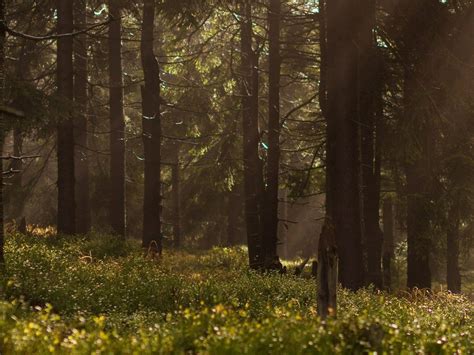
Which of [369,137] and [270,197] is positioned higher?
[369,137]

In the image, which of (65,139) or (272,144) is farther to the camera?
(272,144)

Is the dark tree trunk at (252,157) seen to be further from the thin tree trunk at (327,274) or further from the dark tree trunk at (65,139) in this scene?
the thin tree trunk at (327,274)

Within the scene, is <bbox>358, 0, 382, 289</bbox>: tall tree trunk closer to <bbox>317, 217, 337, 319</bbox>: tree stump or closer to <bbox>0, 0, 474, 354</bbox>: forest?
<bbox>0, 0, 474, 354</bbox>: forest

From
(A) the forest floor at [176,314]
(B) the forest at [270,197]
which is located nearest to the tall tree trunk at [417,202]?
(B) the forest at [270,197]

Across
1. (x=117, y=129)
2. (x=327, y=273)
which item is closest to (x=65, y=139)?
(x=117, y=129)

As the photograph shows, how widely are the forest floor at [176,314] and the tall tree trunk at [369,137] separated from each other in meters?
4.03

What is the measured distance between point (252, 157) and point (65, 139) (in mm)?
6071

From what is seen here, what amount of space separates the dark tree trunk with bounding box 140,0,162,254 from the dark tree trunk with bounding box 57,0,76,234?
7.00 ft

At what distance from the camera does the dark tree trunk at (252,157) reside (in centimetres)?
1938

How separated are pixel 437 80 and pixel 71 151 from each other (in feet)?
32.6

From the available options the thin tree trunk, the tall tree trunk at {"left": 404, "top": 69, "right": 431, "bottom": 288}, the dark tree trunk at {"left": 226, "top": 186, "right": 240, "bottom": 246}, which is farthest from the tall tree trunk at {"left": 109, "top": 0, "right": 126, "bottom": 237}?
the thin tree trunk

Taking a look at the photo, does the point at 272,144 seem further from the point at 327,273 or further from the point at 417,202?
the point at 327,273

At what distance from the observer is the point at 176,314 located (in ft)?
26.7

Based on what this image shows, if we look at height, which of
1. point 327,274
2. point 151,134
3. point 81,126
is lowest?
point 327,274
